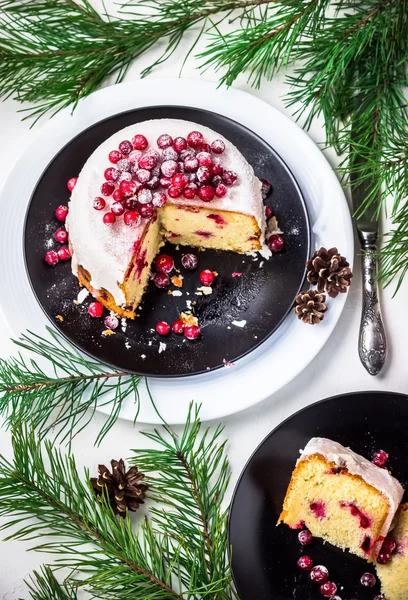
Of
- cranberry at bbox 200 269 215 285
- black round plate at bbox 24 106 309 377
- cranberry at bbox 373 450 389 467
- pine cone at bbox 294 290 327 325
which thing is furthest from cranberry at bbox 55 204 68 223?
cranberry at bbox 373 450 389 467

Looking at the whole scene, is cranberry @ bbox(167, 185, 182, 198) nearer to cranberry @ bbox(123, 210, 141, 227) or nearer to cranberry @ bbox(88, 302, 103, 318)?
cranberry @ bbox(123, 210, 141, 227)

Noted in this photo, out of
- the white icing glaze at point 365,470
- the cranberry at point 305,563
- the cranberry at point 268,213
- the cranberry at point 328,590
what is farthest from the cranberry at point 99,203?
the cranberry at point 328,590

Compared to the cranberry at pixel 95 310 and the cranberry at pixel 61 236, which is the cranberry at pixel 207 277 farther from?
the cranberry at pixel 61 236

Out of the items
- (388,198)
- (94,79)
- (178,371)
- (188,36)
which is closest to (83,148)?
→ (94,79)

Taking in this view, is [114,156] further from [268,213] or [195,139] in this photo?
[268,213]

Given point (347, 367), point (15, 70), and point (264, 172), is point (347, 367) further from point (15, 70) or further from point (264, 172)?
point (15, 70)

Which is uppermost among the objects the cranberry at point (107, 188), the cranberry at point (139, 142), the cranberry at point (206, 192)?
the cranberry at point (139, 142)
